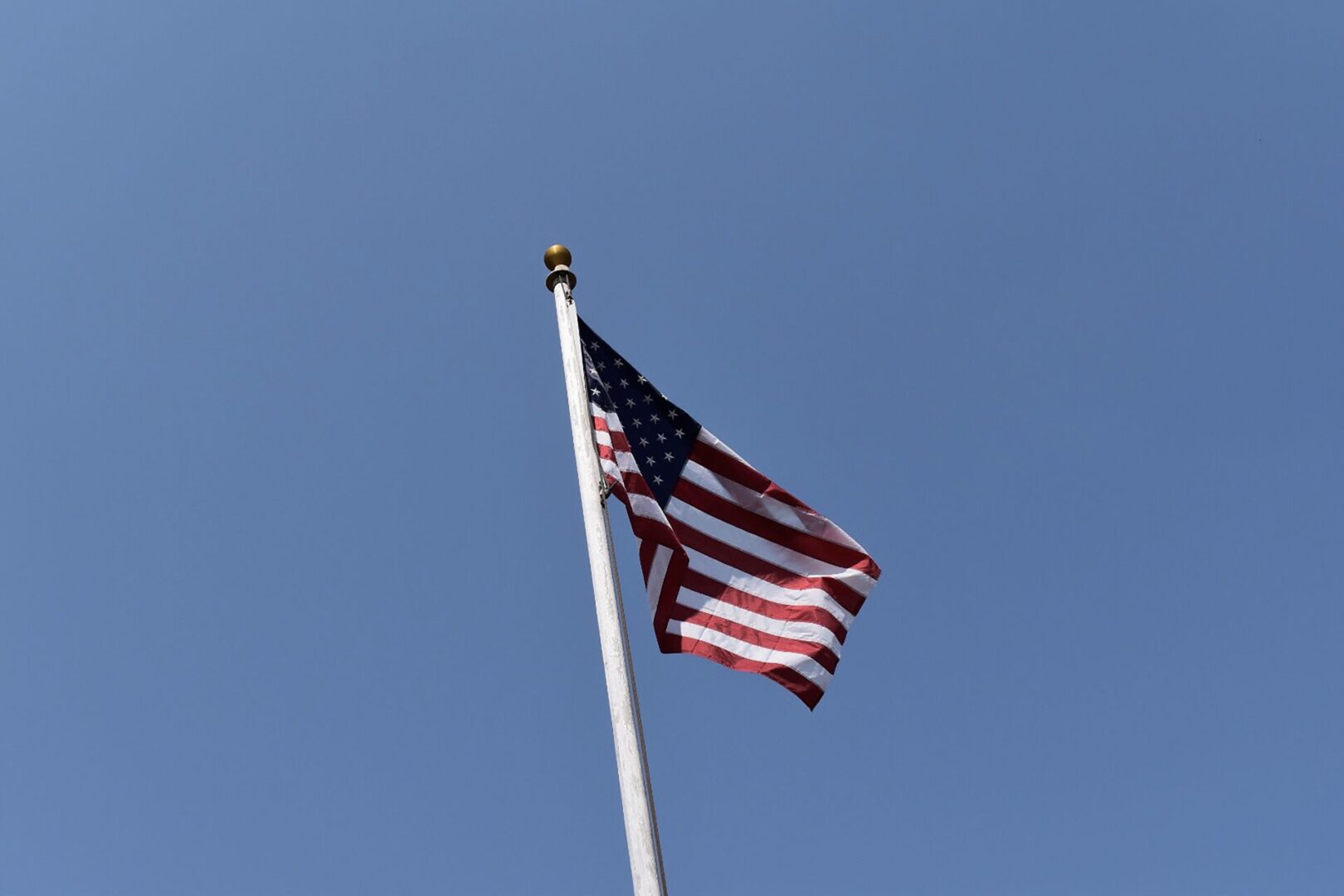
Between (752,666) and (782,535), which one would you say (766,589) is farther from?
(752,666)

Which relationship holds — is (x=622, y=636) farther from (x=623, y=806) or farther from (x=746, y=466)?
(x=746, y=466)

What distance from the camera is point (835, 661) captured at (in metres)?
12.3

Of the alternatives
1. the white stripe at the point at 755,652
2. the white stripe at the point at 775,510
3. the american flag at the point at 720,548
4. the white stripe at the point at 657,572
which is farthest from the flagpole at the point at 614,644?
the white stripe at the point at 775,510

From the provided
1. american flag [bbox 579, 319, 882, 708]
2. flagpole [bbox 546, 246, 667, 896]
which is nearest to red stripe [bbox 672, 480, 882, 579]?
american flag [bbox 579, 319, 882, 708]

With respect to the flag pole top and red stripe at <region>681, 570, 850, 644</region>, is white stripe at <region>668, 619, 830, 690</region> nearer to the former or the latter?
red stripe at <region>681, 570, 850, 644</region>

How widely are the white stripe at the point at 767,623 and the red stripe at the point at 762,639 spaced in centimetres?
3

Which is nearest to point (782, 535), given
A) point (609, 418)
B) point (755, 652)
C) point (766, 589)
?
point (766, 589)

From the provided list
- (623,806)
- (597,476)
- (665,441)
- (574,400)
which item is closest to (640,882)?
(623,806)

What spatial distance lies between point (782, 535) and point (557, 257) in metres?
3.87

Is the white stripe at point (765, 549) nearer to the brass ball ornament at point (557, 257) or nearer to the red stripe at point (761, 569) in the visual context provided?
the red stripe at point (761, 569)

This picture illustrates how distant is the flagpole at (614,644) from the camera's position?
8.35m

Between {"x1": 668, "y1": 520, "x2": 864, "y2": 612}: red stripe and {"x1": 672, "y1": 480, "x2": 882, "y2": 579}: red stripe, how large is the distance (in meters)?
0.29

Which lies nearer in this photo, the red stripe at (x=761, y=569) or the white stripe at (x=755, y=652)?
the white stripe at (x=755, y=652)

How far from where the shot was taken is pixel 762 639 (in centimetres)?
1207
